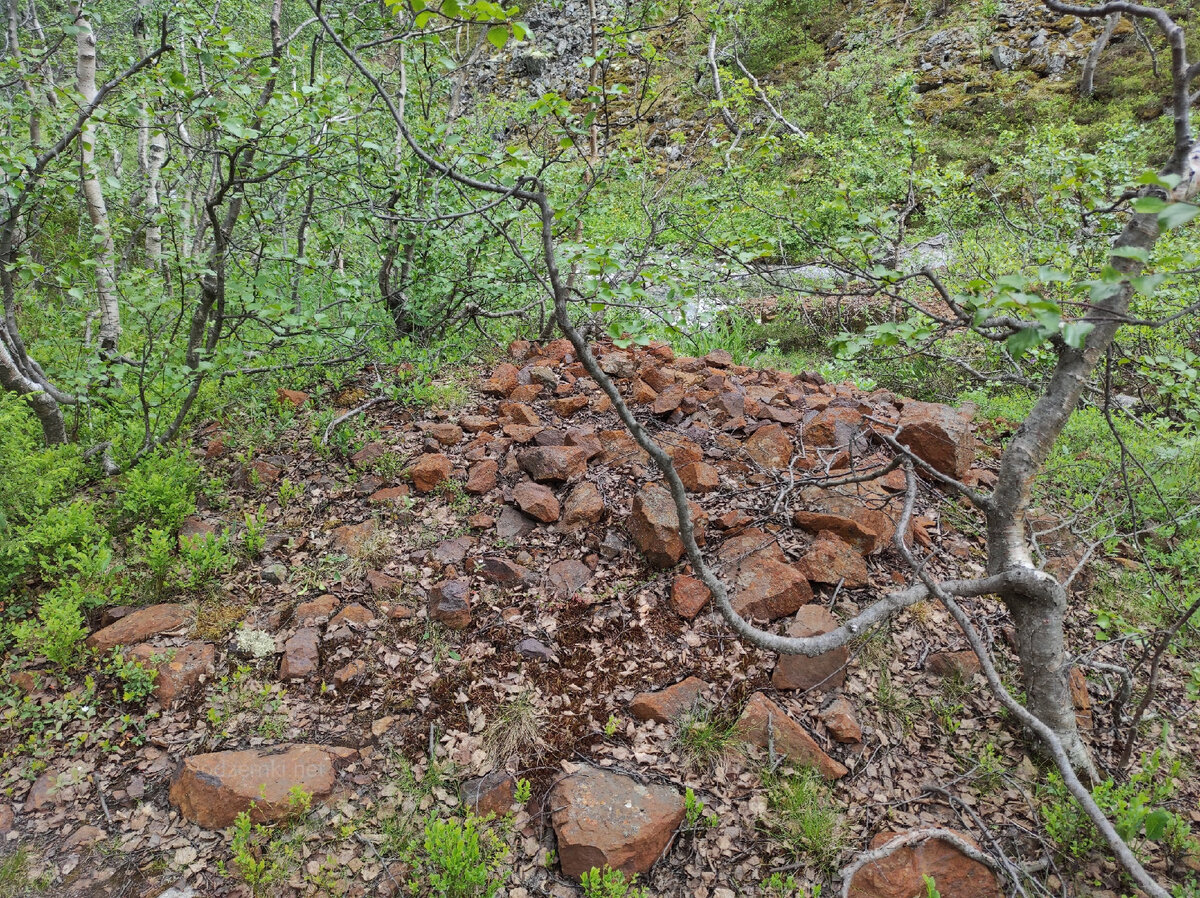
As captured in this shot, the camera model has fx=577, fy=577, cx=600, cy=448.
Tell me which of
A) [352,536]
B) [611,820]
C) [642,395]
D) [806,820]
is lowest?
[806,820]

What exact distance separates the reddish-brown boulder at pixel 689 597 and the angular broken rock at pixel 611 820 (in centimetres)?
97

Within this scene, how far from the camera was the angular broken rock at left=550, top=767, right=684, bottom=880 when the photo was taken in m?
2.30

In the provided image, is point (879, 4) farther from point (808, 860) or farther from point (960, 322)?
point (808, 860)

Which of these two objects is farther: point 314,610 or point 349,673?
point 314,610

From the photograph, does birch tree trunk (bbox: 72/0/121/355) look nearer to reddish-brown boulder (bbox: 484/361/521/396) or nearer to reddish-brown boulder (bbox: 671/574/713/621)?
reddish-brown boulder (bbox: 484/361/521/396)

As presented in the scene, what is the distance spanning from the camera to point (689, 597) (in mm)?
3320

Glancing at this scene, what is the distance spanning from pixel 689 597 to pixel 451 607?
1366 mm

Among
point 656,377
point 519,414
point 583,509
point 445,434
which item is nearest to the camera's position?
point 583,509

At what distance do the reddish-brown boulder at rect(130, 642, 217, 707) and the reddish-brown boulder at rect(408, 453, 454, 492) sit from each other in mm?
1620

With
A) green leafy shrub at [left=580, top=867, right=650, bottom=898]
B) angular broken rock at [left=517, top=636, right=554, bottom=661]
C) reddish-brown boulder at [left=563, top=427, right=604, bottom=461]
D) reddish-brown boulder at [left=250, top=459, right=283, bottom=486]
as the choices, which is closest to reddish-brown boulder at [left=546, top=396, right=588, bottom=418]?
reddish-brown boulder at [left=563, top=427, right=604, bottom=461]

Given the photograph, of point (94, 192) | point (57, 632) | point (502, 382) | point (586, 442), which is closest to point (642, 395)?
point (586, 442)

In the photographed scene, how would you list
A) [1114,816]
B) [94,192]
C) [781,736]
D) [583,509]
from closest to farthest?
[1114,816] < [781,736] < [583,509] < [94,192]

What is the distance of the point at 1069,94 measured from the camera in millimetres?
15031

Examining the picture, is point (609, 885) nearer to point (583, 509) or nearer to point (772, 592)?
point (772, 592)
